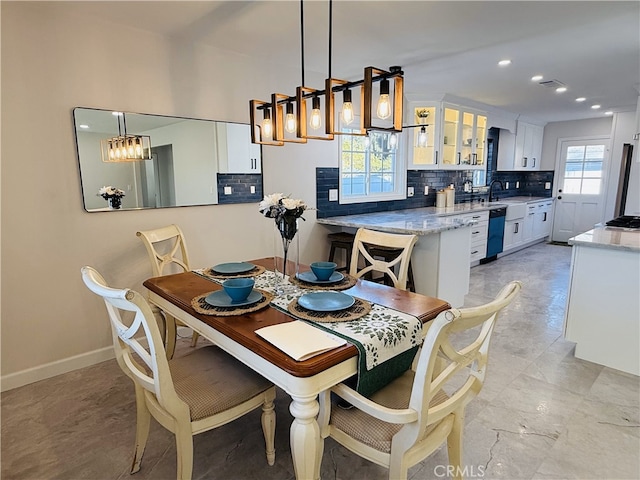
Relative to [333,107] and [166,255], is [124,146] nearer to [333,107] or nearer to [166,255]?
[166,255]

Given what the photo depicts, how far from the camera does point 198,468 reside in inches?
65.2

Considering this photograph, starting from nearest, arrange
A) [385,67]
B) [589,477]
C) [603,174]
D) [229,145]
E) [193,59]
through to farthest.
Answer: [589,477] < [193,59] < [229,145] < [385,67] < [603,174]

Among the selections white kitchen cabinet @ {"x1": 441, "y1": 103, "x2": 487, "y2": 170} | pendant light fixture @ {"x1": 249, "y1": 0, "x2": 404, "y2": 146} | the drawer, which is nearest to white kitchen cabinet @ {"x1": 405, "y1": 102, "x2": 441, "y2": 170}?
white kitchen cabinet @ {"x1": 441, "y1": 103, "x2": 487, "y2": 170}

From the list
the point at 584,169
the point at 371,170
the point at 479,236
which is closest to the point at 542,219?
the point at 584,169

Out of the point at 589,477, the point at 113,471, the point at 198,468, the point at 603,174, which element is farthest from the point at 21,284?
the point at 603,174

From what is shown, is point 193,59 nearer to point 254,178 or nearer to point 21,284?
point 254,178

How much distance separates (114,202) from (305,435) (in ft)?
6.90

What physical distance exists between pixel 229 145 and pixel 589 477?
118 inches

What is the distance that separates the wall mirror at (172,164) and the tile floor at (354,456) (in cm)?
123

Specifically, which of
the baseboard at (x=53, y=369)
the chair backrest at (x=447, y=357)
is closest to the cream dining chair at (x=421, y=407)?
the chair backrest at (x=447, y=357)

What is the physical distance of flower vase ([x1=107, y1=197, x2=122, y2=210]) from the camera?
2.50m

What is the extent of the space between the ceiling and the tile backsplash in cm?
Answer: 109

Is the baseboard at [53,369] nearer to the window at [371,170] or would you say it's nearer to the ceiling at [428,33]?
the ceiling at [428,33]

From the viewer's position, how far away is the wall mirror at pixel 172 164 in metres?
2.39
